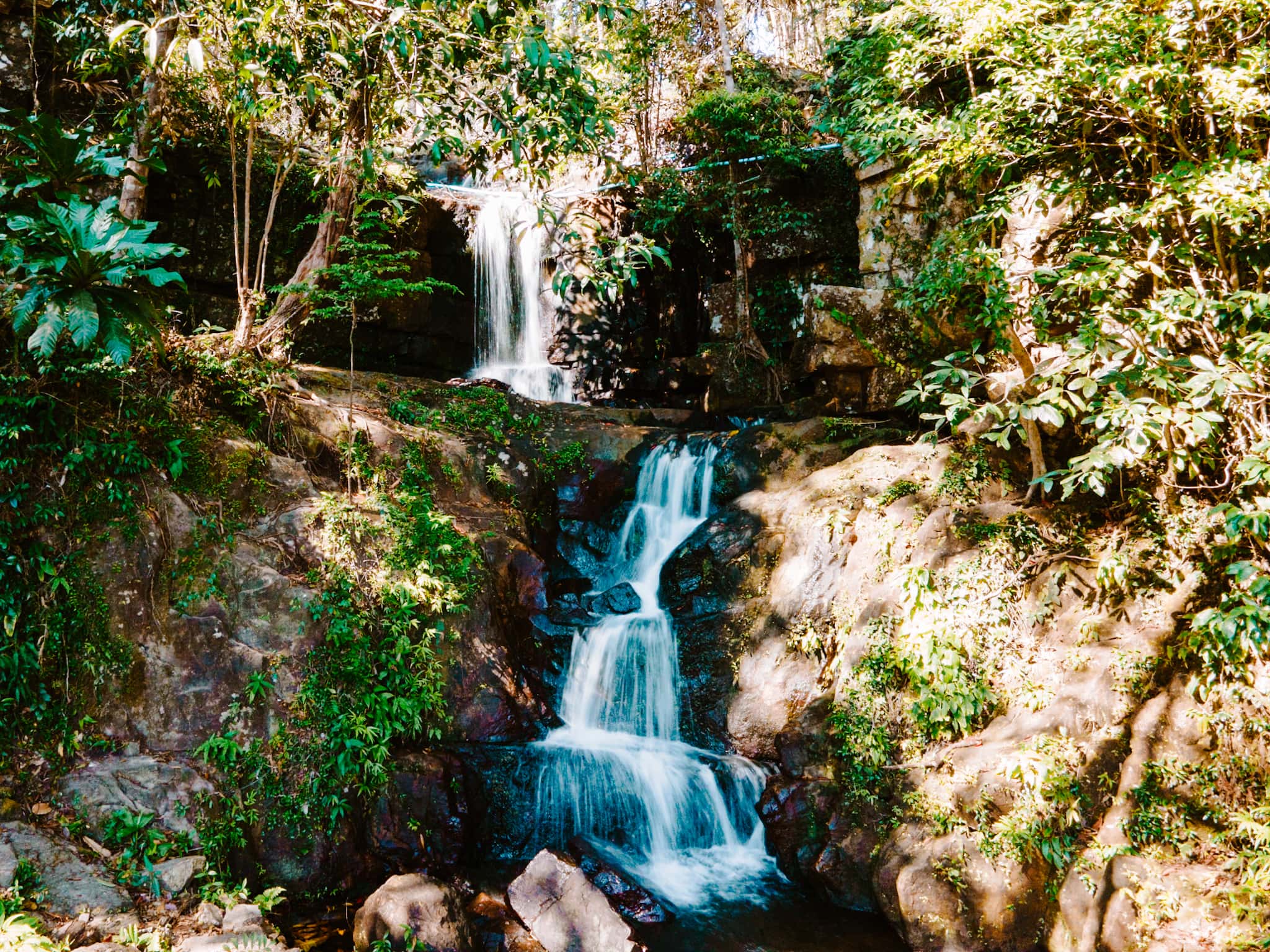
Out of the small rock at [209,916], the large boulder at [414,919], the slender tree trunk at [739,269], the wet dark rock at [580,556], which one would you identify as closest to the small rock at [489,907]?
the large boulder at [414,919]

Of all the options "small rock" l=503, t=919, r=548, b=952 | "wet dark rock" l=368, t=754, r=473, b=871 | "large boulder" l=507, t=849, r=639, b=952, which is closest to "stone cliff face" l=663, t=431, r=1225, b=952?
"large boulder" l=507, t=849, r=639, b=952

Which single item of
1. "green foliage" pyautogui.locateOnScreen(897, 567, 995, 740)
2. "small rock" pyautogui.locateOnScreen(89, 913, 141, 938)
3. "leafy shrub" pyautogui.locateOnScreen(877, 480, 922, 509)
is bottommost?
"small rock" pyautogui.locateOnScreen(89, 913, 141, 938)

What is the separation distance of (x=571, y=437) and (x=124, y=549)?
5.68 meters

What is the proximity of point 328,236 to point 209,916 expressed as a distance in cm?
656

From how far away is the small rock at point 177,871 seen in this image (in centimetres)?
486

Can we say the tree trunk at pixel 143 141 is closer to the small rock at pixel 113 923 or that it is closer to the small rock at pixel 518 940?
the small rock at pixel 113 923

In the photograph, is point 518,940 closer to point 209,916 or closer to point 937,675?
point 209,916

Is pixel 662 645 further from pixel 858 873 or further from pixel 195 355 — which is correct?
pixel 195 355

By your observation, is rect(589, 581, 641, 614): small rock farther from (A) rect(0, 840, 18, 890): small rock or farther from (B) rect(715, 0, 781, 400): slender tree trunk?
(B) rect(715, 0, 781, 400): slender tree trunk

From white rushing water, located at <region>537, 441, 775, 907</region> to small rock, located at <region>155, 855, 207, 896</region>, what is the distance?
8.62 feet

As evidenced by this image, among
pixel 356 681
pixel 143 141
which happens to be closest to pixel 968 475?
pixel 356 681

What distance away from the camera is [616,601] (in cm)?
891

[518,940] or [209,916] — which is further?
[518,940]

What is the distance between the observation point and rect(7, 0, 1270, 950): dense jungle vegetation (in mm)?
4664
